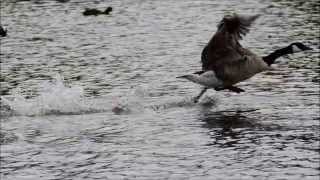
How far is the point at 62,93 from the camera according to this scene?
12.6 metres

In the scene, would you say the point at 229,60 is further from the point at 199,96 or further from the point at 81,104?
the point at 81,104

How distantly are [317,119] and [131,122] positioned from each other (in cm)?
259

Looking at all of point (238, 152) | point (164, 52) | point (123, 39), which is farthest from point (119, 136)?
point (123, 39)

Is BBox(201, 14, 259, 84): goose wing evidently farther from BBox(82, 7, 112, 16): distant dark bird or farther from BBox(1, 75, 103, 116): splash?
BBox(82, 7, 112, 16): distant dark bird

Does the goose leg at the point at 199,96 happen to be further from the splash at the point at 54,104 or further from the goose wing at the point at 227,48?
the splash at the point at 54,104

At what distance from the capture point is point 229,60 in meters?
12.1

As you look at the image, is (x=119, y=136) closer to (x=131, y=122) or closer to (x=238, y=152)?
(x=131, y=122)

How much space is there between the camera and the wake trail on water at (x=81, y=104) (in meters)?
12.2

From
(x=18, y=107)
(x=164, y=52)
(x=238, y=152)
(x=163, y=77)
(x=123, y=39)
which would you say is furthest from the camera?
(x=123, y=39)

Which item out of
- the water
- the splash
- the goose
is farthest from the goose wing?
the splash

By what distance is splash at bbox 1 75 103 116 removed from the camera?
12.2 metres

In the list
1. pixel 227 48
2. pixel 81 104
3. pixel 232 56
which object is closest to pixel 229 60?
pixel 232 56

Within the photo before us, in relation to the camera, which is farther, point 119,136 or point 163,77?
point 163,77

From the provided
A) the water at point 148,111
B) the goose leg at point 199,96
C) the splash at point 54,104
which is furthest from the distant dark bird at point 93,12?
the goose leg at point 199,96
